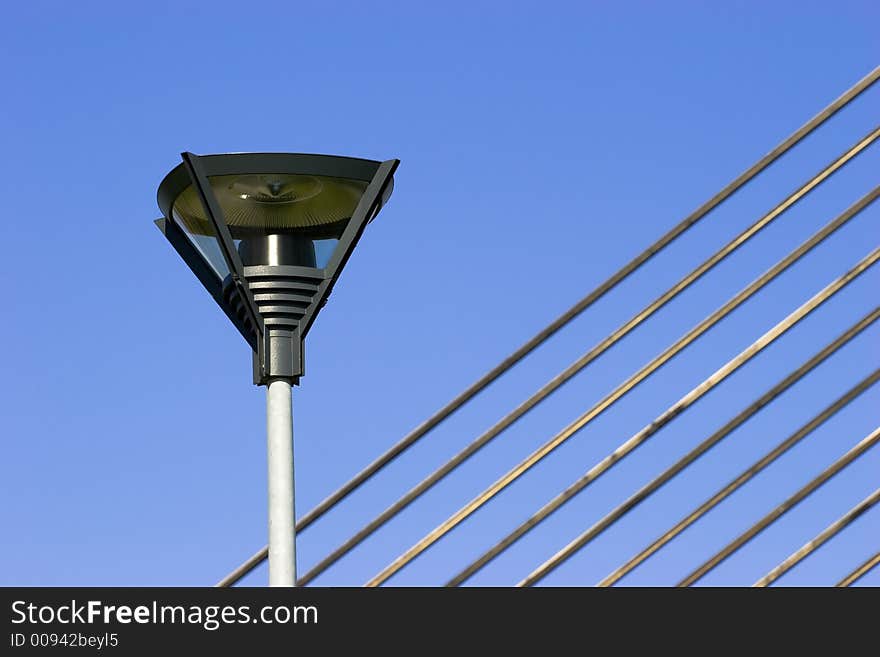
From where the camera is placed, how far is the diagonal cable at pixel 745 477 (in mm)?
4367

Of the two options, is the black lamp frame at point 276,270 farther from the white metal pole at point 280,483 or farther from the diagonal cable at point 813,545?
the diagonal cable at point 813,545

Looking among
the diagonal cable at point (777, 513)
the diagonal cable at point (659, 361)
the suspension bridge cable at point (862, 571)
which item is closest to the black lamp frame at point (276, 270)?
the diagonal cable at point (659, 361)

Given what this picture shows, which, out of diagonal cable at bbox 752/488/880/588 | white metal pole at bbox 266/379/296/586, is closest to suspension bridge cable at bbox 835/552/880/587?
diagonal cable at bbox 752/488/880/588

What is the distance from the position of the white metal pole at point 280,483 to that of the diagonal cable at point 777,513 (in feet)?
3.67

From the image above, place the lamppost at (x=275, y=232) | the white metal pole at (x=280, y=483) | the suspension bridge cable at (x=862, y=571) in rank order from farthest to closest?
the suspension bridge cable at (x=862, y=571) → the lamppost at (x=275, y=232) → the white metal pole at (x=280, y=483)

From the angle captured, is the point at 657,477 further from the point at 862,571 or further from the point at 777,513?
the point at 862,571

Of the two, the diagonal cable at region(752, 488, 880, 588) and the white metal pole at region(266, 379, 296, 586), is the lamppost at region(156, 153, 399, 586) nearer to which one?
the white metal pole at region(266, 379, 296, 586)

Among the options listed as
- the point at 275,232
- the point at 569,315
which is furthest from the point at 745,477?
the point at 275,232

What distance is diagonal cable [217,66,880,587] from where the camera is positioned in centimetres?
497

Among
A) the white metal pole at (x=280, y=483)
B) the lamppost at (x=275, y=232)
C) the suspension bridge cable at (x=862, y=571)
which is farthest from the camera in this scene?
the suspension bridge cable at (x=862, y=571)

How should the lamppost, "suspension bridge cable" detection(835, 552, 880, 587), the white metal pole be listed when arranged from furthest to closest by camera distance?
"suspension bridge cable" detection(835, 552, 880, 587), the lamppost, the white metal pole
